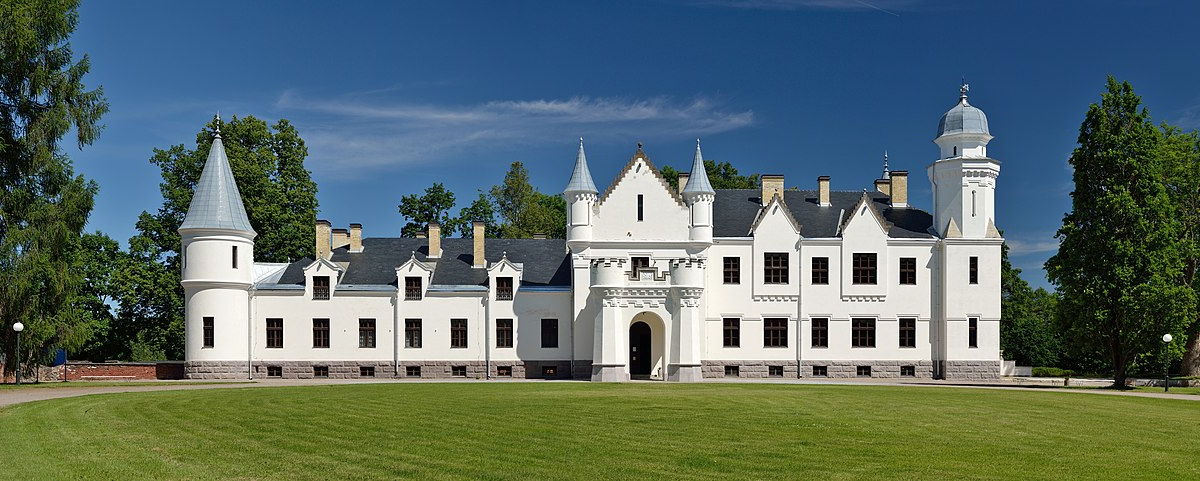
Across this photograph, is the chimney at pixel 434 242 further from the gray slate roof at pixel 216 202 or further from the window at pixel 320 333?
the gray slate roof at pixel 216 202

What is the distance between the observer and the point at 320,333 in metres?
44.0

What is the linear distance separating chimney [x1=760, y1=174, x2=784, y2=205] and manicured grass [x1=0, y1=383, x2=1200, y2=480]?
67.5 feet

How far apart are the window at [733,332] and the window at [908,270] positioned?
7080 mm

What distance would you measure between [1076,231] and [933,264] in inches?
291

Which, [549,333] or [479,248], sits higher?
[479,248]

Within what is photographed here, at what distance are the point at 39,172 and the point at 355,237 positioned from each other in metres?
14.4

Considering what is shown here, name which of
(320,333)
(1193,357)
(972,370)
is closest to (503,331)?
(320,333)

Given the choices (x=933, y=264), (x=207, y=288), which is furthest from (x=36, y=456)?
(x=933, y=264)

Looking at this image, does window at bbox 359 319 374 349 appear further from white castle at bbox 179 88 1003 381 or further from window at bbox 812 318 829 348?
window at bbox 812 318 829 348

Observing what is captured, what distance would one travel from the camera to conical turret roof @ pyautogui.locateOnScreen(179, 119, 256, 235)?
139ft

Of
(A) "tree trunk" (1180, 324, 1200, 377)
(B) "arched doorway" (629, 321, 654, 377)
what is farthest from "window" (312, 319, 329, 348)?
(A) "tree trunk" (1180, 324, 1200, 377)

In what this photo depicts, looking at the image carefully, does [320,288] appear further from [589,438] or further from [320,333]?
[589,438]

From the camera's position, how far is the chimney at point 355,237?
47.0m

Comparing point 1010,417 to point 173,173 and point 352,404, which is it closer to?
point 352,404
